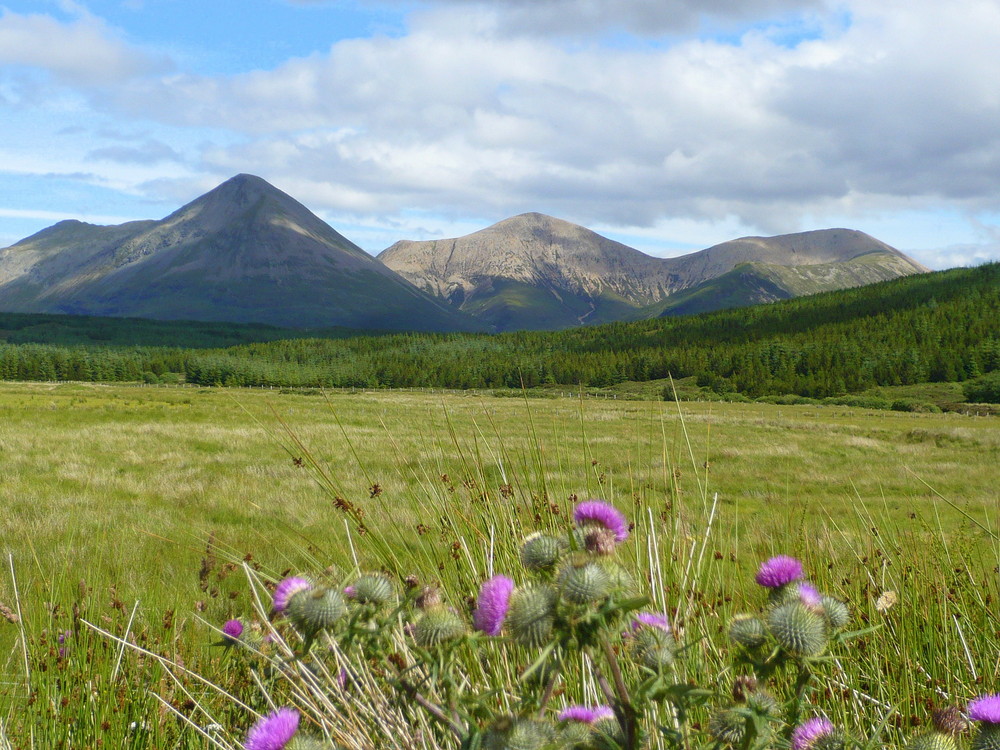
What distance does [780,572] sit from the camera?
1441mm

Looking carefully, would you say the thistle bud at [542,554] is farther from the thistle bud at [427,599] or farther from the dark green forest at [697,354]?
the dark green forest at [697,354]

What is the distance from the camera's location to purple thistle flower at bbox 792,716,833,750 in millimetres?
1269

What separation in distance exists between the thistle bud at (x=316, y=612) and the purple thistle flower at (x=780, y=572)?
0.92m

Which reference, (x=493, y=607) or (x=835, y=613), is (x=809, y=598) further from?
(x=493, y=607)

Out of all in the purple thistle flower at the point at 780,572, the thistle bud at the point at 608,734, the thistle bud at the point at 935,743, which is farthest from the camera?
the purple thistle flower at the point at 780,572

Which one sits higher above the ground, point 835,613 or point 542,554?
point 542,554

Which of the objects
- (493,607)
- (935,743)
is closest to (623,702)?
(493,607)

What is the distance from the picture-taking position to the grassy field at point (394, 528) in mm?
2662

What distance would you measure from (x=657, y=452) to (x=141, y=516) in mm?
11236

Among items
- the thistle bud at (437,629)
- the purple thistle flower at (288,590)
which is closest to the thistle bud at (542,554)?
the thistle bud at (437,629)

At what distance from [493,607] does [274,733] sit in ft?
1.39

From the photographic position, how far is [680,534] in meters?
3.29

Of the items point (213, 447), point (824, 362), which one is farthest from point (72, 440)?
point (824, 362)

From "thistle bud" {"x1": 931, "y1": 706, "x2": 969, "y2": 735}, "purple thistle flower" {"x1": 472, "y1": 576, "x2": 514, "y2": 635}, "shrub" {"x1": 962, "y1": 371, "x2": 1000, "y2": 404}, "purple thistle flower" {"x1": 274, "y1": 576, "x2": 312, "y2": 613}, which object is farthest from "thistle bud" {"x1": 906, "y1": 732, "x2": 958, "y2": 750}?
"shrub" {"x1": 962, "y1": 371, "x2": 1000, "y2": 404}
